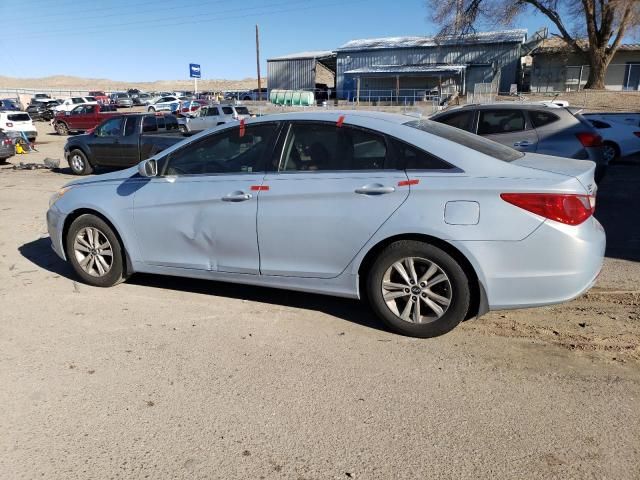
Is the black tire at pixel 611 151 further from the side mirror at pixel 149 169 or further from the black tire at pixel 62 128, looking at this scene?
the black tire at pixel 62 128

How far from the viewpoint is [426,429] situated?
297 cm

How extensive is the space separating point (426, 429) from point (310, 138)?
2.41 metres

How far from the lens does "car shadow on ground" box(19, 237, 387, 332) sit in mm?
4559

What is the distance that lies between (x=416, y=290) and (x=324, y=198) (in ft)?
3.18

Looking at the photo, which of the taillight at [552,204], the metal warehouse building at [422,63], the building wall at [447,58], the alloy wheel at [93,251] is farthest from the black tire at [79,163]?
the building wall at [447,58]

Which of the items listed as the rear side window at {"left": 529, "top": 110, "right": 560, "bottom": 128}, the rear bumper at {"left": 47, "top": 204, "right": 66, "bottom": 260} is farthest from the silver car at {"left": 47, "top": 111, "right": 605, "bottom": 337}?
the rear side window at {"left": 529, "top": 110, "right": 560, "bottom": 128}

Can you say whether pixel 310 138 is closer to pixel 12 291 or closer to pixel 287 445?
pixel 287 445

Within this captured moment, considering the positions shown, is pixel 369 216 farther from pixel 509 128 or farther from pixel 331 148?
pixel 509 128

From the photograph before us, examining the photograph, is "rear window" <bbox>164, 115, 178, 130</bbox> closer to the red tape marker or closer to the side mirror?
the side mirror

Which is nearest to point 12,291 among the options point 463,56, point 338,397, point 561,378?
point 338,397

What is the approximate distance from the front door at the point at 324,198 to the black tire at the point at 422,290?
23 centimetres

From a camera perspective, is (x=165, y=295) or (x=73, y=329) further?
(x=165, y=295)

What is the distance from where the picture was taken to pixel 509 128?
9.36m

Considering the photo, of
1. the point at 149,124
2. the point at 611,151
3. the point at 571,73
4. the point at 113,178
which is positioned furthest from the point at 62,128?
the point at 571,73
